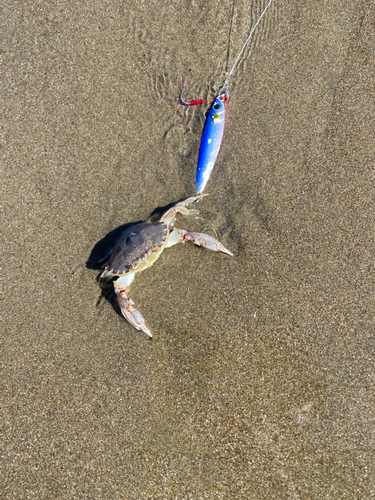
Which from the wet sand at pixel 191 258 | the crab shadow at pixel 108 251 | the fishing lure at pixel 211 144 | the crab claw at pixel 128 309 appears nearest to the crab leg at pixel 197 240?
the wet sand at pixel 191 258

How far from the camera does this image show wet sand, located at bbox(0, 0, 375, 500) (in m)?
2.59

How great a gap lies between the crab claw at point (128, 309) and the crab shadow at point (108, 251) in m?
0.12

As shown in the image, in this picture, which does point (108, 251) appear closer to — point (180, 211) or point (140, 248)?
point (140, 248)

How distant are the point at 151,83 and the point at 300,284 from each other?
249cm

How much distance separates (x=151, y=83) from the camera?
3115 mm

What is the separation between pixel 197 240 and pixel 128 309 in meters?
0.90

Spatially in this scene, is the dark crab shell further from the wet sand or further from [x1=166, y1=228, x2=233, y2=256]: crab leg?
the wet sand

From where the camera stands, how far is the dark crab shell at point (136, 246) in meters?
2.77

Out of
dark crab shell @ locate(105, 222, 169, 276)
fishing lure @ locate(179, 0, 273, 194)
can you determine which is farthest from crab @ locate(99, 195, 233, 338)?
fishing lure @ locate(179, 0, 273, 194)

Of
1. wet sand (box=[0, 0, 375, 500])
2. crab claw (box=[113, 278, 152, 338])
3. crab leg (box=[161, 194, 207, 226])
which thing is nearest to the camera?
wet sand (box=[0, 0, 375, 500])

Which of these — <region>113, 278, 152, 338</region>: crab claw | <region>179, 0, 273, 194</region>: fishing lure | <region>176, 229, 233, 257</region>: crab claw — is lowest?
<region>113, 278, 152, 338</region>: crab claw

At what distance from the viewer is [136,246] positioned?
9.08ft

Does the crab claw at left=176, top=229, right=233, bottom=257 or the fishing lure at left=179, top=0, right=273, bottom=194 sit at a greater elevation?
the fishing lure at left=179, top=0, right=273, bottom=194

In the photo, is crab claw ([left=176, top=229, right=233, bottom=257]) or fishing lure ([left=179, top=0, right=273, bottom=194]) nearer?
crab claw ([left=176, top=229, right=233, bottom=257])
